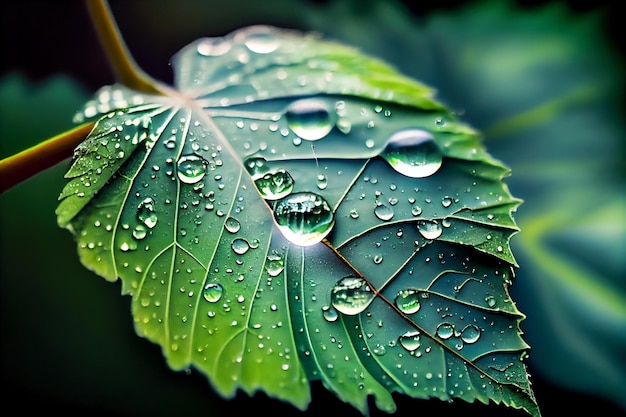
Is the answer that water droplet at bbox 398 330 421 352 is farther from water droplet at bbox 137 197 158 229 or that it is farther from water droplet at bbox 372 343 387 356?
water droplet at bbox 137 197 158 229

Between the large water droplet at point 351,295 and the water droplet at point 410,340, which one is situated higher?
the large water droplet at point 351,295

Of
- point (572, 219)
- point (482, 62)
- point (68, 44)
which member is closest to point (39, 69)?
point (68, 44)

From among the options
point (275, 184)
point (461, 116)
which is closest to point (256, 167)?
point (275, 184)

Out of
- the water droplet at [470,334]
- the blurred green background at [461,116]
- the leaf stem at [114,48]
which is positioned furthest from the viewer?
the blurred green background at [461,116]

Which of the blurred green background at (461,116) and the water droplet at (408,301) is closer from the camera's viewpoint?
the water droplet at (408,301)

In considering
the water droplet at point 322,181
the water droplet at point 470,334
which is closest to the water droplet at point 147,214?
the water droplet at point 322,181

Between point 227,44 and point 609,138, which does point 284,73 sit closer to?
point 227,44

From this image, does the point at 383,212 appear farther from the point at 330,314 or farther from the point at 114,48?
the point at 114,48

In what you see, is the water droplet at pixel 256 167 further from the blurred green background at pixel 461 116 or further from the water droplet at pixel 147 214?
the blurred green background at pixel 461 116

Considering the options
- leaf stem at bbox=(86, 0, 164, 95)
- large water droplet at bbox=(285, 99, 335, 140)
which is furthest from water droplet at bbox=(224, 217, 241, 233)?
leaf stem at bbox=(86, 0, 164, 95)
